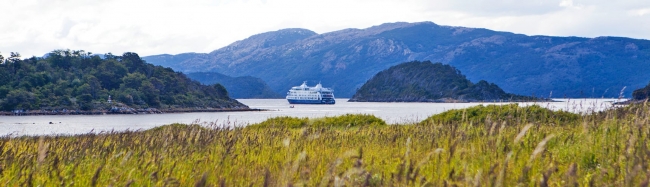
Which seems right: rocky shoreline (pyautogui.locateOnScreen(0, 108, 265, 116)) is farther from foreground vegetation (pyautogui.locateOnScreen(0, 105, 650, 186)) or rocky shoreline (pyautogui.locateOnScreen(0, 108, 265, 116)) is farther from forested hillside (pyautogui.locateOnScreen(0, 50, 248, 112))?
foreground vegetation (pyautogui.locateOnScreen(0, 105, 650, 186))

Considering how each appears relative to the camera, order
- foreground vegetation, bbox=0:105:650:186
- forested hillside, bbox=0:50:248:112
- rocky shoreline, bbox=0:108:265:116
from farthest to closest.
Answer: forested hillside, bbox=0:50:248:112 → rocky shoreline, bbox=0:108:265:116 → foreground vegetation, bbox=0:105:650:186

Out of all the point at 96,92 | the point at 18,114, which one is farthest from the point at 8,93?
the point at 96,92

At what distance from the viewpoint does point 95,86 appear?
144 m

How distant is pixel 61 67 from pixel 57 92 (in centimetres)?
2153

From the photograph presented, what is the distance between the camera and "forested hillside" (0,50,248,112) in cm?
13388

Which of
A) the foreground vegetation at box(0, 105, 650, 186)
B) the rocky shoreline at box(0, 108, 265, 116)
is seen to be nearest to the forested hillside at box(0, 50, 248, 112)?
the rocky shoreline at box(0, 108, 265, 116)

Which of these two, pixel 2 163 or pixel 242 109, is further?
pixel 242 109

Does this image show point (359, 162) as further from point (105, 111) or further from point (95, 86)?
point (95, 86)

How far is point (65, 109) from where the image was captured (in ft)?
437

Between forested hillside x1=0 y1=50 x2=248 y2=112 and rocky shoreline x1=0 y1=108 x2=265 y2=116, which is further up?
forested hillside x1=0 y1=50 x2=248 y2=112

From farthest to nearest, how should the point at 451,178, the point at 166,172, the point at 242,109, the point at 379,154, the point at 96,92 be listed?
the point at 242,109
the point at 96,92
the point at 379,154
the point at 166,172
the point at 451,178

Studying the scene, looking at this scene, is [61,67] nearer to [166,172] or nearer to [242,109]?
[242,109]

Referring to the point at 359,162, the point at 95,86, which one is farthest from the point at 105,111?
the point at 359,162

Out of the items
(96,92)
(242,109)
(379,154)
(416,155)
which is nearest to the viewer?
(416,155)
